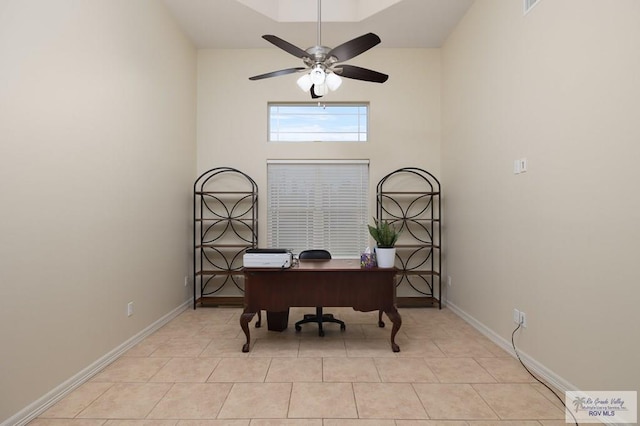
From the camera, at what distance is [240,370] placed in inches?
108

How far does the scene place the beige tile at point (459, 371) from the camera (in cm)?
258

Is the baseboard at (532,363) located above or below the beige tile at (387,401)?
above

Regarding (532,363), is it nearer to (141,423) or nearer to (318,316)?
(318,316)

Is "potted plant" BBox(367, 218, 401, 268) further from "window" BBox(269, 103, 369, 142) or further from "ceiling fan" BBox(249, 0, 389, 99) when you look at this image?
"window" BBox(269, 103, 369, 142)

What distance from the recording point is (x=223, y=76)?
491cm

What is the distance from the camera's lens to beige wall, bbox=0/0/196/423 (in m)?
2.01

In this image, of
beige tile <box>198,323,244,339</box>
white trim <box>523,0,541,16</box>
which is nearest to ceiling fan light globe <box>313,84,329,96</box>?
white trim <box>523,0,541,16</box>

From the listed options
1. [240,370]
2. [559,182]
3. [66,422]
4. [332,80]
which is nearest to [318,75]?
[332,80]

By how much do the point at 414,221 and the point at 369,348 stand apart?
2.17 m

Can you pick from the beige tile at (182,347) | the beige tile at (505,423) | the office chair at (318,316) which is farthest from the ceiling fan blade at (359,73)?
the beige tile at (182,347)

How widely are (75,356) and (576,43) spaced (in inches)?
162

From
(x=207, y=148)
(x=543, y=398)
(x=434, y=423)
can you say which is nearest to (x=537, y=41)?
(x=543, y=398)

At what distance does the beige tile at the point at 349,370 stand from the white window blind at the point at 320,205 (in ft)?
7.19

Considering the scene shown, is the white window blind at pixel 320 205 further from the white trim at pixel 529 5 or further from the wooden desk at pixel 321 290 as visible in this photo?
the white trim at pixel 529 5
